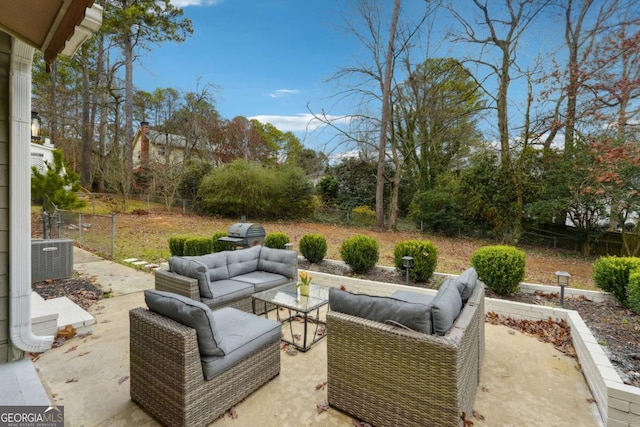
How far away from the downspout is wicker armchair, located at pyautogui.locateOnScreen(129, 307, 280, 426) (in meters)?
0.88

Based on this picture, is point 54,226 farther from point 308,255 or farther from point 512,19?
point 512,19

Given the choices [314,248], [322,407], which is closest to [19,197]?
[322,407]

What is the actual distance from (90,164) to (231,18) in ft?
40.4

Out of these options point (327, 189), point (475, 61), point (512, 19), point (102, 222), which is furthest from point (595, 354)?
point (327, 189)

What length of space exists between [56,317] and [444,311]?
3771 mm

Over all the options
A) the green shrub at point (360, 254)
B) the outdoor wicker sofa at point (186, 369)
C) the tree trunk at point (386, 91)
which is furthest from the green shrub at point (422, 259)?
the tree trunk at point (386, 91)

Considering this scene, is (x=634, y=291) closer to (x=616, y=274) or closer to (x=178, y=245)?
(x=616, y=274)

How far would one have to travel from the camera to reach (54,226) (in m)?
7.32

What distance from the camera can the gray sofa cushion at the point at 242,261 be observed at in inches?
176

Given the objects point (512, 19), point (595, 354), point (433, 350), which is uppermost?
point (512, 19)

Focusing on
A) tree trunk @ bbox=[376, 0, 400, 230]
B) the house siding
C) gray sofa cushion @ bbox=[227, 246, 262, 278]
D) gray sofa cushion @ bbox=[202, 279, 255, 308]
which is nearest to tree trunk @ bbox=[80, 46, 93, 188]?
tree trunk @ bbox=[376, 0, 400, 230]

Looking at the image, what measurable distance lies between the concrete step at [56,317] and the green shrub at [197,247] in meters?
2.22

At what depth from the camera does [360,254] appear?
5688 millimetres

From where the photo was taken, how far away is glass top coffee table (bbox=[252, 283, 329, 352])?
3.30 meters
